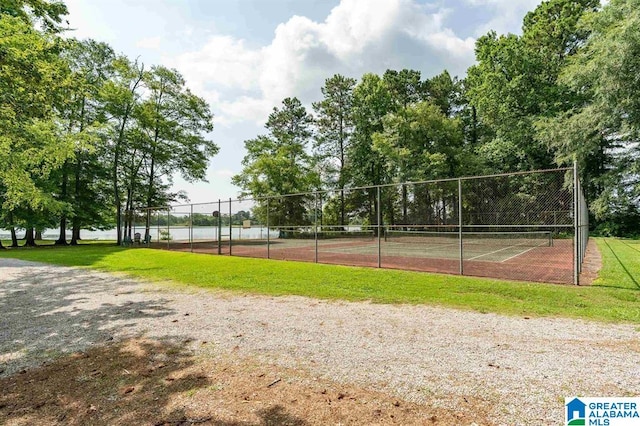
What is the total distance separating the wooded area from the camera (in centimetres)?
1930

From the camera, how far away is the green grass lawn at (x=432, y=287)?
17.7 ft

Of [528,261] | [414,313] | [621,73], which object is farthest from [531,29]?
[414,313]

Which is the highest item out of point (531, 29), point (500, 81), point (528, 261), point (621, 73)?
point (531, 29)

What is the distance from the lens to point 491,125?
30.0 meters

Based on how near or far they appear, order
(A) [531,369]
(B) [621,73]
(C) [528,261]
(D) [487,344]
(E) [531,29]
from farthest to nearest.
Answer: (E) [531,29] → (B) [621,73] → (C) [528,261] → (D) [487,344] → (A) [531,369]

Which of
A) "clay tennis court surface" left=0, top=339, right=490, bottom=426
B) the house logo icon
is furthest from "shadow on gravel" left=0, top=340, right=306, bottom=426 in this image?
the house logo icon

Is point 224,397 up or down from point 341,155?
down

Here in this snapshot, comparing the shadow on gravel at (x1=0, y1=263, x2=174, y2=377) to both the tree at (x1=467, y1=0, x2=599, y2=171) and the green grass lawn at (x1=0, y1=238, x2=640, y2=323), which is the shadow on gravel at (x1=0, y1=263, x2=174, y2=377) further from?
the tree at (x1=467, y1=0, x2=599, y2=171)

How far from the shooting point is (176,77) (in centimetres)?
2709

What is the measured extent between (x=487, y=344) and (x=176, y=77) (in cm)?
2948

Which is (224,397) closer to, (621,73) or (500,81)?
(621,73)

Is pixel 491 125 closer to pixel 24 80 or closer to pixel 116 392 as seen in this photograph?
pixel 24 80

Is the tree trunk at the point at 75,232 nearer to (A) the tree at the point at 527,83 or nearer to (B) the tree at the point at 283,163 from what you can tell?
(B) the tree at the point at 283,163

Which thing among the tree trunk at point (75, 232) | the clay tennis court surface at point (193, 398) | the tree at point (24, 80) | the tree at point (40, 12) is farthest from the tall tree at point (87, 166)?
the clay tennis court surface at point (193, 398)
